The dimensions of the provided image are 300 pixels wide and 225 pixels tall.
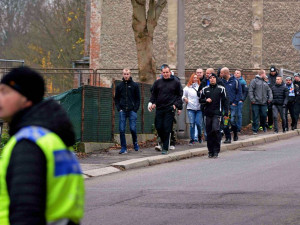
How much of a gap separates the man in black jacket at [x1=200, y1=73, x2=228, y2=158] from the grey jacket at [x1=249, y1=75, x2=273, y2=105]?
6869mm

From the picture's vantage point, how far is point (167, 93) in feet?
56.6

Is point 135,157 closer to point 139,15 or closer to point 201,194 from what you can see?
point 201,194

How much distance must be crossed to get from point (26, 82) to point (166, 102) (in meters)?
13.5

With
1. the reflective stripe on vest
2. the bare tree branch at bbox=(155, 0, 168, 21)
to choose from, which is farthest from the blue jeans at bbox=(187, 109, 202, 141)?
the reflective stripe on vest

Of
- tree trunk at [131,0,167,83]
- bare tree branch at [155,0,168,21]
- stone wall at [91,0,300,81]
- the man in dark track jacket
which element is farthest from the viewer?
stone wall at [91,0,300,81]

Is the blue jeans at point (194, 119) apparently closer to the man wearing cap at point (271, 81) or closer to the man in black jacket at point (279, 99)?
the man in black jacket at point (279, 99)

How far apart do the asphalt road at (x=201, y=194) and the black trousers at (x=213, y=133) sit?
1.54 feet

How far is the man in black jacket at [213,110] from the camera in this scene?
55.6 ft

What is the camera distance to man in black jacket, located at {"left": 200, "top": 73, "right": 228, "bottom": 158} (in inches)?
667

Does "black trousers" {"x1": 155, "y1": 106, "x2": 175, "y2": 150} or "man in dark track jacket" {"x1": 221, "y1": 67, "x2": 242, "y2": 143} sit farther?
"man in dark track jacket" {"x1": 221, "y1": 67, "x2": 242, "y2": 143}

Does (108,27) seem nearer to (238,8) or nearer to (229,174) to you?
(238,8)

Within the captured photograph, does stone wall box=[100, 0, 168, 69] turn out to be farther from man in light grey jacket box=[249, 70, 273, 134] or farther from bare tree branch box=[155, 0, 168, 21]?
man in light grey jacket box=[249, 70, 273, 134]

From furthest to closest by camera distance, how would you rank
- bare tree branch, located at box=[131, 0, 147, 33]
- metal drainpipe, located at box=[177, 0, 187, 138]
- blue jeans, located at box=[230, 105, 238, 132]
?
bare tree branch, located at box=[131, 0, 147, 33], blue jeans, located at box=[230, 105, 238, 132], metal drainpipe, located at box=[177, 0, 187, 138]

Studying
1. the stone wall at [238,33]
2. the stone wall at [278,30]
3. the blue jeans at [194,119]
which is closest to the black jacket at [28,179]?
the blue jeans at [194,119]
